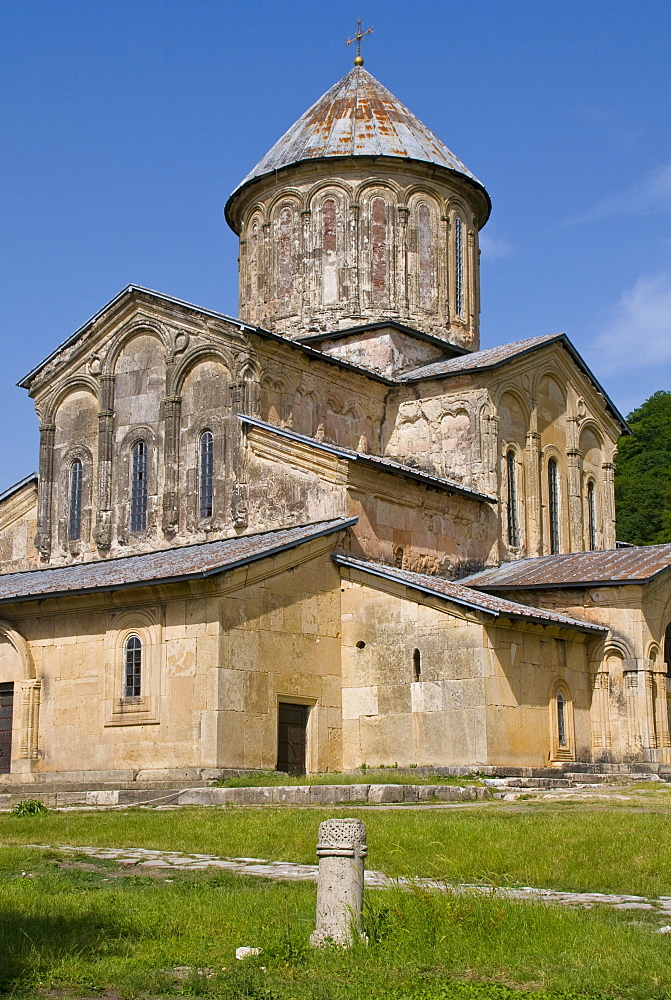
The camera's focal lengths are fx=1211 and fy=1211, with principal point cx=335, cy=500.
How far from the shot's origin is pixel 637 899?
9.67m

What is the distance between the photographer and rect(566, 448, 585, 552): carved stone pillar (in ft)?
107

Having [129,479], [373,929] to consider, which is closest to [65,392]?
[129,479]

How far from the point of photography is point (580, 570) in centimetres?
2723

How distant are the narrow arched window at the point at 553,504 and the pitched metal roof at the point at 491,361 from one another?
2.96 metres

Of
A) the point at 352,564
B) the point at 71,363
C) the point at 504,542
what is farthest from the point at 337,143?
the point at 352,564

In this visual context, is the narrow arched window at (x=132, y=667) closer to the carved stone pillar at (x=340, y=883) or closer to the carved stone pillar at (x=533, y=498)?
the carved stone pillar at (x=533, y=498)

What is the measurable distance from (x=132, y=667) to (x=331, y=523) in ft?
16.4

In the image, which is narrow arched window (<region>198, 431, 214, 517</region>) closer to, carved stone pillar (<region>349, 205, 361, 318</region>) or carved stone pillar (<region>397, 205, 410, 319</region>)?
carved stone pillar (<region>349, 205, 361, 318</region>)

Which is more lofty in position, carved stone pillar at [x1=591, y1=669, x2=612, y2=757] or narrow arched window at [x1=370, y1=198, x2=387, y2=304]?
narrow arched window at [x1=370, y1=198, x2=387, y2=304]

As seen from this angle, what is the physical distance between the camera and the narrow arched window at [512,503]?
30469 mm

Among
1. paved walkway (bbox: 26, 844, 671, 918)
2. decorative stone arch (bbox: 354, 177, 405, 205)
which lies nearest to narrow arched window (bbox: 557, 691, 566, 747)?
paved walkway (bbox: 26, 844, 671, 918)

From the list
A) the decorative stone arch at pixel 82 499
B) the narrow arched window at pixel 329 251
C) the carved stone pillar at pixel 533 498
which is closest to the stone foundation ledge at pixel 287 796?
the decorative stone arch at pixel 82 499

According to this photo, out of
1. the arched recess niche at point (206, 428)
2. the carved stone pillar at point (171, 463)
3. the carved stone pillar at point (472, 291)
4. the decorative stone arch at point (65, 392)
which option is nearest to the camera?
the arched recess niche at point (206, 428)

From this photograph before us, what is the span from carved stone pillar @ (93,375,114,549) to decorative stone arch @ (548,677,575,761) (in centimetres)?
1095
